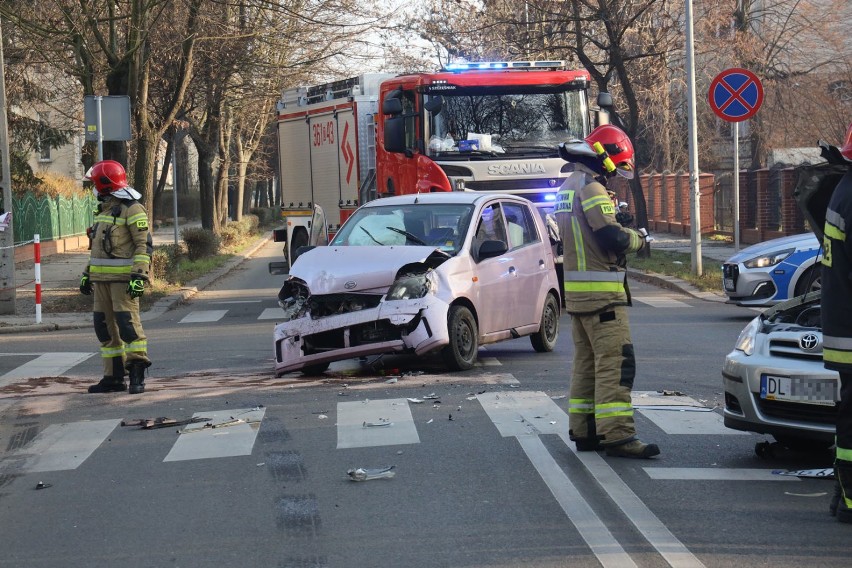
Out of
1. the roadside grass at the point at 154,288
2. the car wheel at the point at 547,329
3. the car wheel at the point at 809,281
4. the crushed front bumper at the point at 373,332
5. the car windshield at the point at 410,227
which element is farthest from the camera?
the roadside grass at the point at 154,288

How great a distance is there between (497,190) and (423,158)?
1.09m

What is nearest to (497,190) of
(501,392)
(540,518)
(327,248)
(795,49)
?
(327,248)

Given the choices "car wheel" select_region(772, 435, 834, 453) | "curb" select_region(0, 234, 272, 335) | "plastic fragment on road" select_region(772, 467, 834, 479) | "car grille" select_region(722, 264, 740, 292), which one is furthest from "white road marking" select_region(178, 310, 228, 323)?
"plastic fragment on road" select_region(772, 467, 834, 479)

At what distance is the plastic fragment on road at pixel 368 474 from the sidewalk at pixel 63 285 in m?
11.1

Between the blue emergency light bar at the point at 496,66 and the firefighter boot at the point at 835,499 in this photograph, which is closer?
the firefighter boot at the point at 835,499

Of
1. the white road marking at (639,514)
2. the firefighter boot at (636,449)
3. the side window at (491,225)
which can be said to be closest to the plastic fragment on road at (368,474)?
the white road marking at (639,514)

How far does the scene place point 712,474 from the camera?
6688 millimetres

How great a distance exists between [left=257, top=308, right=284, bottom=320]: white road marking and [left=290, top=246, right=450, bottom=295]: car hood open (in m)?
6.36

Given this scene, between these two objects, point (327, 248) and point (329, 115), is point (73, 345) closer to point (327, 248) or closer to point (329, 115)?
point (327, 248)

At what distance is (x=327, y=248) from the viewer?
11.4 meters

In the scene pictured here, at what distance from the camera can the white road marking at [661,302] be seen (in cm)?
1741

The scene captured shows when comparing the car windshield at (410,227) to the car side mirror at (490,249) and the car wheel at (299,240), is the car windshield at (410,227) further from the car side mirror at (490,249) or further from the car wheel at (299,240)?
the car wheel at (299,240)

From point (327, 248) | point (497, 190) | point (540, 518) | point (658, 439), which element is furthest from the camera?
point (497, 190)

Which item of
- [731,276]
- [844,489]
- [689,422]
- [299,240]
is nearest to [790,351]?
[844,489]
